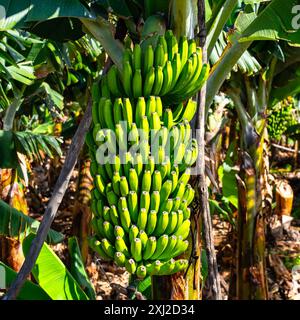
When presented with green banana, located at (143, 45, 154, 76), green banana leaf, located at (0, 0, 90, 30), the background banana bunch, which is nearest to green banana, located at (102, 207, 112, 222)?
the background banana bunch

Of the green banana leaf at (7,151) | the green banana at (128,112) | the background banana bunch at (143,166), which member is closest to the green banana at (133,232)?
the background banana bunch at (143,166)

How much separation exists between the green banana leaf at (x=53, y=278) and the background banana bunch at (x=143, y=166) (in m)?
0.64

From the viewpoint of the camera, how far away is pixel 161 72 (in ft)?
3.98

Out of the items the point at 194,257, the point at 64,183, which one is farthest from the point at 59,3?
the point at 194,257

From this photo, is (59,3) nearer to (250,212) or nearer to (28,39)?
(28,39)

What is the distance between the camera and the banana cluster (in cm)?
123

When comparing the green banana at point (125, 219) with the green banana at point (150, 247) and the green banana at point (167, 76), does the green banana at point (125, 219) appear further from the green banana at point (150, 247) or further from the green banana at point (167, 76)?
the green banana at point (167, 76)

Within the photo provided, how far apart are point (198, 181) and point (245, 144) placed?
1603mm

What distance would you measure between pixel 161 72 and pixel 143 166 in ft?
0.75

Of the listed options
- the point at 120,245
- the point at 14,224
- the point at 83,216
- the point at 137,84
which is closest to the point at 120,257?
the point at 120,245

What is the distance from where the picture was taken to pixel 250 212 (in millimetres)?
2822

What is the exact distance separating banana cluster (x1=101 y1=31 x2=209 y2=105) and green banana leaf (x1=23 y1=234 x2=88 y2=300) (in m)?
0.78

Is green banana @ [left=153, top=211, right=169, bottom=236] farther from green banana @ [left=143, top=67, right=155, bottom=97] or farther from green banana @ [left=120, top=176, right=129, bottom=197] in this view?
green banana @ [left=143, top=67, right=155, bottom=97]

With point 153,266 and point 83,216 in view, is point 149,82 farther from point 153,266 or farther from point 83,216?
point 83,216
